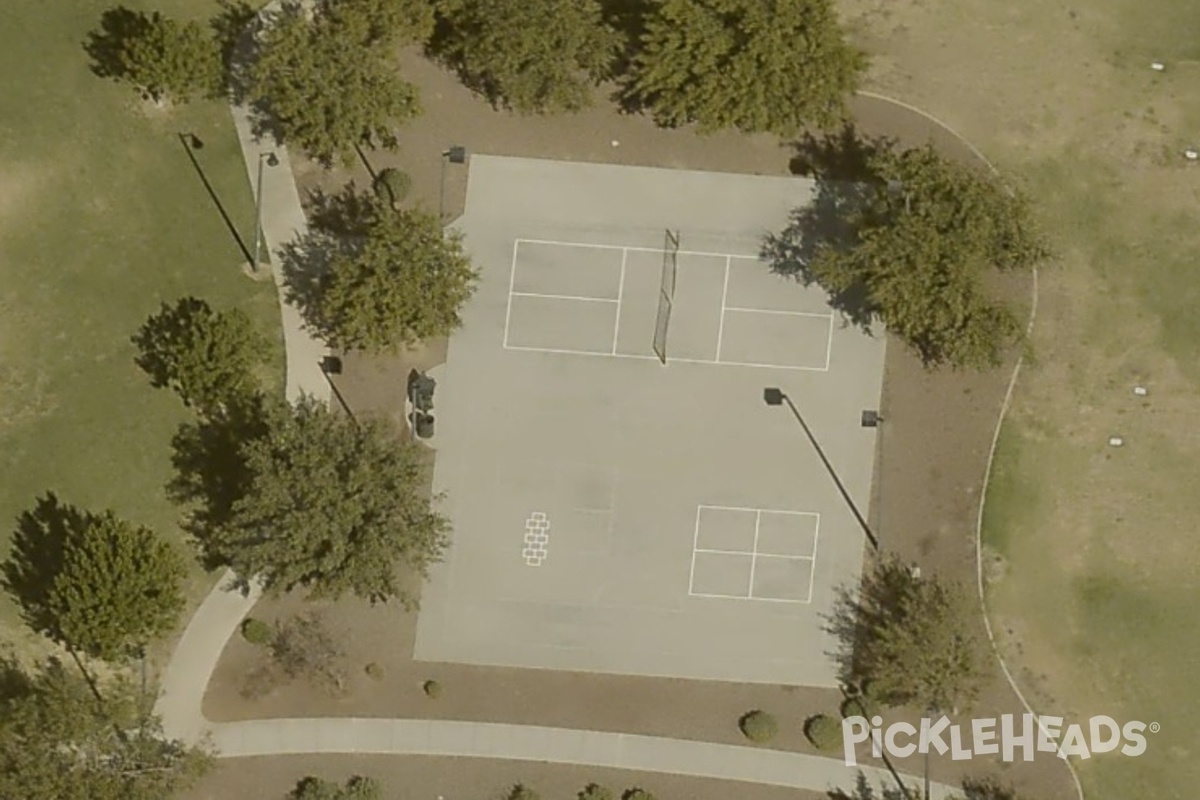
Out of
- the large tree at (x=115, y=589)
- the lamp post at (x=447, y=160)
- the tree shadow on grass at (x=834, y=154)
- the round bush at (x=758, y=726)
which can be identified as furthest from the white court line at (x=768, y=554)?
the large tree at (x=115, y=589)

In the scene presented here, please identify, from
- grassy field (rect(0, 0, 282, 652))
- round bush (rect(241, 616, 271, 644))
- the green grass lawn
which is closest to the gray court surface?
round bush (rect(241, 616, 271, 644))

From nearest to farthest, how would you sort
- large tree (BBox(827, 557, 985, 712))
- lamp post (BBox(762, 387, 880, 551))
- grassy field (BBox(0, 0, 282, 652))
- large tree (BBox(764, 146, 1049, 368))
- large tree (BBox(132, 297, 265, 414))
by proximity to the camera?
large tree (BBox(764, 146, 1049, 368))
large tree (BBox(827, 557, 985, 712))
large tree (BBox(132, 297, 265, 414))
grassy field (BBox(0, 0, 282, 652))
lamp post (BBox(762, 387, 880, 551))

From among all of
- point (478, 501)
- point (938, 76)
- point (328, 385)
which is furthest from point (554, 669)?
point (938, 76)

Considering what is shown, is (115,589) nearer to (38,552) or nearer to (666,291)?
(38,552)

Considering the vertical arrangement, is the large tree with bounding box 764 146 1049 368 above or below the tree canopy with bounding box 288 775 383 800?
above

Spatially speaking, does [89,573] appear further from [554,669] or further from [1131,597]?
[1131,597]

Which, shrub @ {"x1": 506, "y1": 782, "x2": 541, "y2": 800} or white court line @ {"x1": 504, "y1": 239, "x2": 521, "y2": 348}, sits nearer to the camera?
shrub @ {"x1": 506, "y1": 782, "x2": 541, "y2": 800}

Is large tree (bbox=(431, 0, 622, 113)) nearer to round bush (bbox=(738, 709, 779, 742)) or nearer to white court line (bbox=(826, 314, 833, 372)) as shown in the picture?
white court line (bbox=(826, 314, 833, 372))
